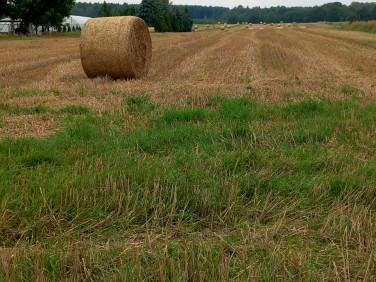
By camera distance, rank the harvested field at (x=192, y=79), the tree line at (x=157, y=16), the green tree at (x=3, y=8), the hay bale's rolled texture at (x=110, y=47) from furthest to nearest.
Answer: the tree line at (x=157, y=16), the green tree at (x=3, y=8), the hay bale's rolled texture at (x=110, y=47), the harvested field at (x=192, y=79)

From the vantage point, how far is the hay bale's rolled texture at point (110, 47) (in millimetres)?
A: 11125

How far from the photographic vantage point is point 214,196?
12.2 ft

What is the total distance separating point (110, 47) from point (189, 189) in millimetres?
8120

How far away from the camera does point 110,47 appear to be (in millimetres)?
11164

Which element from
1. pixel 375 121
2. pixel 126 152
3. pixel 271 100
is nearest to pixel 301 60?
pixel 271 100

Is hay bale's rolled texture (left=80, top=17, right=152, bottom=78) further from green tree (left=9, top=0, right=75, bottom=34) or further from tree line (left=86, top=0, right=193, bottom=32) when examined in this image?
tree line (left=86, top=0, right=193, bottom=32)

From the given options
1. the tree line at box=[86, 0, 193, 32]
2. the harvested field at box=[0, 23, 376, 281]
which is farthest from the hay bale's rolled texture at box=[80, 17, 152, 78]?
the tree line at box=[86, 0, 193, 32]

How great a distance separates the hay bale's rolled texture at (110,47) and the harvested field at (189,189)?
3.64m

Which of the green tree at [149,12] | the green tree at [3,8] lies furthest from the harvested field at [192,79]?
the green tree at [149,12]

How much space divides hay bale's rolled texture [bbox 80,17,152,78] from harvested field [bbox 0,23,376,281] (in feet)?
11.9

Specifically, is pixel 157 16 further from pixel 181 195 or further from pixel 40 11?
pixel 181 195

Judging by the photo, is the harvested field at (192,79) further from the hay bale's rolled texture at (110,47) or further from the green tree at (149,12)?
the green tree at (149,12)

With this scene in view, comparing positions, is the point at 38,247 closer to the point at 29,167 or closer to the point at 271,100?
the point at 29,167

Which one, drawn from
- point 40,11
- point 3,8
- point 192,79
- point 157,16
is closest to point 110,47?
point 192,79
